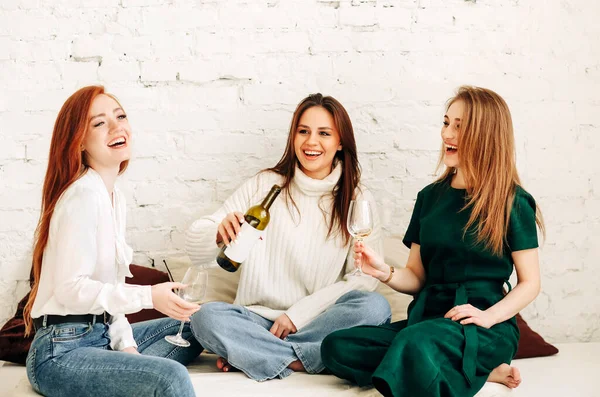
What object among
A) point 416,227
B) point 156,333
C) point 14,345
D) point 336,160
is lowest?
point 14,345

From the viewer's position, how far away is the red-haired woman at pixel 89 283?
189cm

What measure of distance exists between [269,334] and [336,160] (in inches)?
29.3

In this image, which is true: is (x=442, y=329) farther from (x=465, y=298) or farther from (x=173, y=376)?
(x=173, y=376)

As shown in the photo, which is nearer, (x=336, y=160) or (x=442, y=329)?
(x=442, y=329)

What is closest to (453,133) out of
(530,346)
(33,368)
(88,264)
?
(530,346)

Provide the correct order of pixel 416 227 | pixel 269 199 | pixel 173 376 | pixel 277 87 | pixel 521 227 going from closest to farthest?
pixel 173 376 < pixel 521 227 < pixel 416 227 < pixel 269 199 < pixel 277 87

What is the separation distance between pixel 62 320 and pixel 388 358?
0.86 meters

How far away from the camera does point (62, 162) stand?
2090 mm

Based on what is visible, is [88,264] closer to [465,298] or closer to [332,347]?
[332,347]

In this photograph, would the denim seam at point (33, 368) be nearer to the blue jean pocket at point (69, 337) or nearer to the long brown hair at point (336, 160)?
the blue jean pocket at point (69, 337)

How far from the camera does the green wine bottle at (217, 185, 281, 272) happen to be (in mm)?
2396

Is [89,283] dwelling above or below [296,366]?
above

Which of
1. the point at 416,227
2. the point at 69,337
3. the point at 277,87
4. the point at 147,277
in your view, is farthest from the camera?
the point at 277,87

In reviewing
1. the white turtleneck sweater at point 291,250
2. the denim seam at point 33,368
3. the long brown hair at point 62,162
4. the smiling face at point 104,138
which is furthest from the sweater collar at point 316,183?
the denim seam at point 33,368
